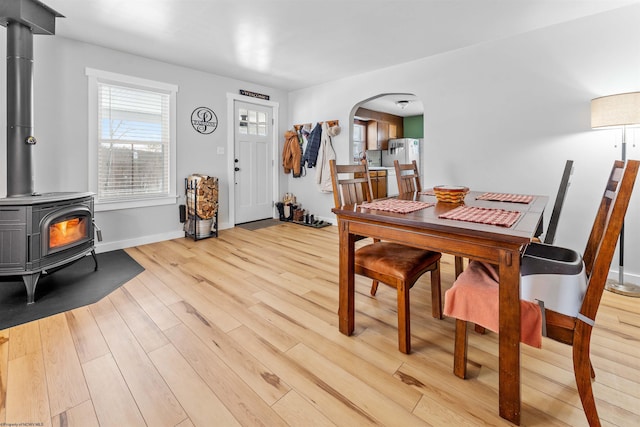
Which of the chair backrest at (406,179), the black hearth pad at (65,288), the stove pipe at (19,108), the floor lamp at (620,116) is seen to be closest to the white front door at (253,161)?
the black hearth pad at (65,288)

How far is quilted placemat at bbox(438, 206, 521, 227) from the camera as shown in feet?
4.25

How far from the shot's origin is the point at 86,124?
10.9ft

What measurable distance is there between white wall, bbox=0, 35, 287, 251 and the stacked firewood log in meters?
0.22

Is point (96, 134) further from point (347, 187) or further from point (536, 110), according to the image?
point (536, 110)

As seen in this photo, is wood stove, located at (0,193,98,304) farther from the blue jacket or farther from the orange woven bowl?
the blue jacket

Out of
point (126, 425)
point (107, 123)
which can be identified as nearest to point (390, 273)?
point (126, 425)

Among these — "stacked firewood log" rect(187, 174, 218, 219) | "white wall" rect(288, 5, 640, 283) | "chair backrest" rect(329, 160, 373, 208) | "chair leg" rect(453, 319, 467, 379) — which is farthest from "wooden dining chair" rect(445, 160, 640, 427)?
"stacked firewood log" rect(187, 174, 218, 219)

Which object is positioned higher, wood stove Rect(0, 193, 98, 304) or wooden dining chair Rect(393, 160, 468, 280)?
wooden dining chair Rect(393, 160, 468, 280)

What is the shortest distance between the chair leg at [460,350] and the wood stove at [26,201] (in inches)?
110

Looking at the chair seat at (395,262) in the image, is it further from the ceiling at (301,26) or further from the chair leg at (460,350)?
the ceiling at (301,26)

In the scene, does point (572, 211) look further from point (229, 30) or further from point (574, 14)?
point (229, 30)

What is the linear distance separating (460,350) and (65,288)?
2894 mm

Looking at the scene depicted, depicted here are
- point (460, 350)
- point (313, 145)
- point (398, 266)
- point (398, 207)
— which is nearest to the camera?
point (460, 350)

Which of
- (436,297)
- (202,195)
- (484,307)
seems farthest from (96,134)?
(484,307)
